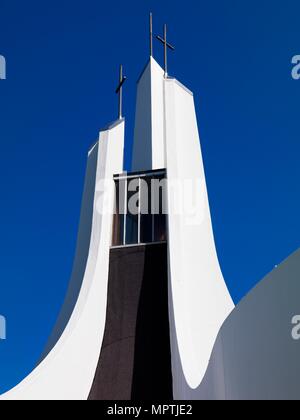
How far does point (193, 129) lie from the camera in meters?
13.5

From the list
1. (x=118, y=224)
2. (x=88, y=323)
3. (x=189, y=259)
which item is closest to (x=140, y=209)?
(x=118, y=224)

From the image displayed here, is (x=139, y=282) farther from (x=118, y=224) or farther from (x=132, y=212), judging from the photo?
(x=132, y=212)

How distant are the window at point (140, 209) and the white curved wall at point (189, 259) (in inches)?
19.3

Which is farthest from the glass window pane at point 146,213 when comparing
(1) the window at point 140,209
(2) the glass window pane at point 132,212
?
(2) the glass window pane at point 132,212

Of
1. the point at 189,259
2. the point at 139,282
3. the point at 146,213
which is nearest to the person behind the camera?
the point at 139,282

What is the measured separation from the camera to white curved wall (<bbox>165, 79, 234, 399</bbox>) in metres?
9.58

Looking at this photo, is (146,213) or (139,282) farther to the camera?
(146,213)

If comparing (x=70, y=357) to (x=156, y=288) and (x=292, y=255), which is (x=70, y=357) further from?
(x=292, y=255)

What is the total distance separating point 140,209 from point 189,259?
180cm

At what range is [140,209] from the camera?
12.1 metres

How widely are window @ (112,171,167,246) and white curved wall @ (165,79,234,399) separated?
0.49 meters

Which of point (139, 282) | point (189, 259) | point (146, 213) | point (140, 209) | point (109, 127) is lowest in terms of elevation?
point (139, 282)
